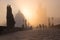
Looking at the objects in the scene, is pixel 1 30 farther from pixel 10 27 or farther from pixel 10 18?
pixel 10 18

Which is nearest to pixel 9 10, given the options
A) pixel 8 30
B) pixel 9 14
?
pixel 9 14

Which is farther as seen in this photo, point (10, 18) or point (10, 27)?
point (10, 18)

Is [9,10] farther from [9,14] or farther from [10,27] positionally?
[10,27]

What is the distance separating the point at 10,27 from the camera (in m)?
3.93

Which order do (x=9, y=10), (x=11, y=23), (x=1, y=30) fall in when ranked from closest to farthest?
(x=1, y=30)
(x=11, y=23)
(x=9, y=10)

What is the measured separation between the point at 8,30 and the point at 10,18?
644 mm

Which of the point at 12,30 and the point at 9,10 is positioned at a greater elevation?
the point at 9,10

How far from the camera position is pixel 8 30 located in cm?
378

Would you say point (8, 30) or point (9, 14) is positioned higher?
point (9, 14)

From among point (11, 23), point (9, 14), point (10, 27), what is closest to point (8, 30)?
point (10, 27)

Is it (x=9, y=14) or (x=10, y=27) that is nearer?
(x=10, y=27)

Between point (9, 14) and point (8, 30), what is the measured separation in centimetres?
76

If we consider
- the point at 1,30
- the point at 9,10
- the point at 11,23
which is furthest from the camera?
the point at 9,10

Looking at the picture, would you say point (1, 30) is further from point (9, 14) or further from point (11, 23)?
Answer: point (9, 14)
